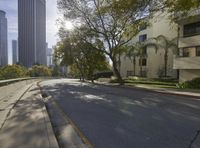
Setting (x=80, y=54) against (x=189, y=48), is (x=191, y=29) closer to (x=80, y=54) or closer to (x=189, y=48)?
(x=189, y=48)

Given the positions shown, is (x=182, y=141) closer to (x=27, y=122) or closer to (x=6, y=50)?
(x=27, y=122)

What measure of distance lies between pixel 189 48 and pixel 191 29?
2.45m

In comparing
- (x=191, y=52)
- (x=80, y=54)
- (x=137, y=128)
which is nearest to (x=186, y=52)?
(x=191, y=52)

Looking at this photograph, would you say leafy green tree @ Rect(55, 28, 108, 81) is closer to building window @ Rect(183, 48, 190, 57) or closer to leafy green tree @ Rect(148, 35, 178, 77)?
leafy green tree @ Rect(148, 35, 178, 77)

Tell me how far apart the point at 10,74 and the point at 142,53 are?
5375 centimetres

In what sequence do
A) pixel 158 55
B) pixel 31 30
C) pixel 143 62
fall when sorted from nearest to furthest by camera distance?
pixel 158 55 < pixel 143 62 < pixel 31 30

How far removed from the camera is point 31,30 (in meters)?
121

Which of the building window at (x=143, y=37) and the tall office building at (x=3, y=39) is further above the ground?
the tall office building at (x=3, y=39)

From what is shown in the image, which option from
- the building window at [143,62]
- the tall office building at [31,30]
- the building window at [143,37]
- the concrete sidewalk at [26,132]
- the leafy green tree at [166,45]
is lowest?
the concrete sidewalk at [26,132]

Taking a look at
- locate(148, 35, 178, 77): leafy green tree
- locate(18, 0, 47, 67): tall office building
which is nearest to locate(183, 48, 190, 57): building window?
locate(148, 35, 178, 77): leafy green tree

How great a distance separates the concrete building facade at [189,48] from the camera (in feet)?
96.4

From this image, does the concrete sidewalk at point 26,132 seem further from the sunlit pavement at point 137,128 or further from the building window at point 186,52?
the building window at point 186,52

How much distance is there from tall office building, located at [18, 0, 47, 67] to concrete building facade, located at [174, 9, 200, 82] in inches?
3092

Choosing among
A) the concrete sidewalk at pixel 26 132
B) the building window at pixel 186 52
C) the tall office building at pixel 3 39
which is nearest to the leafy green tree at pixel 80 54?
the building window at pixel 186 52
